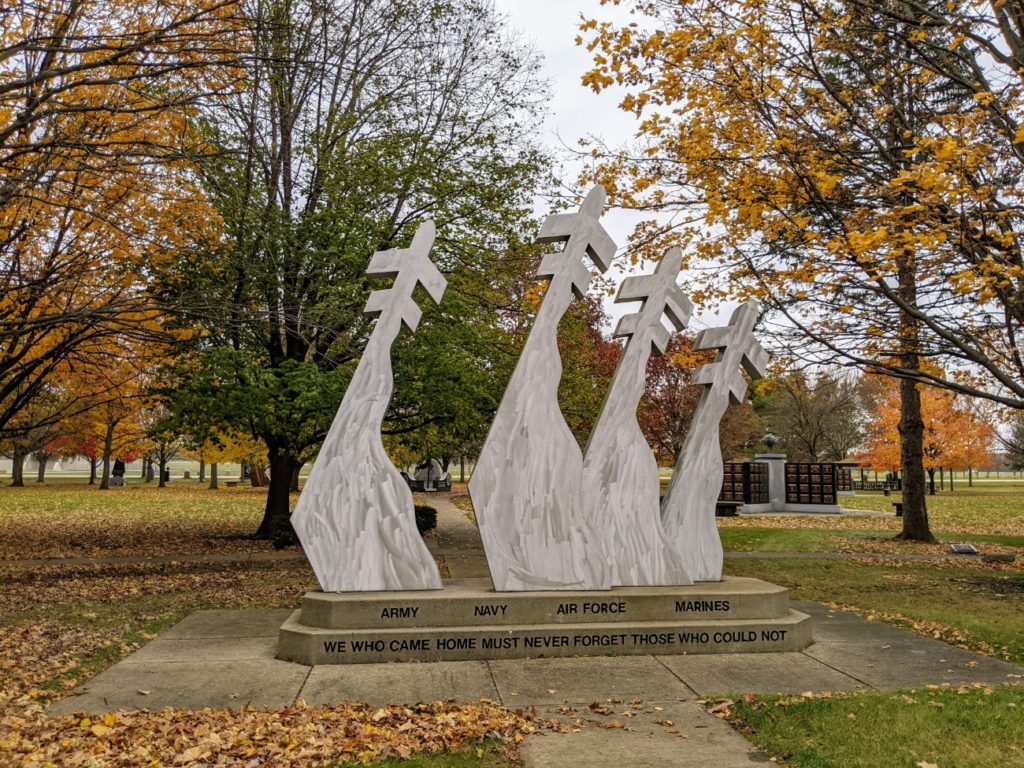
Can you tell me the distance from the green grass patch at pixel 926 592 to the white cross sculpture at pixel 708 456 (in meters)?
2.55

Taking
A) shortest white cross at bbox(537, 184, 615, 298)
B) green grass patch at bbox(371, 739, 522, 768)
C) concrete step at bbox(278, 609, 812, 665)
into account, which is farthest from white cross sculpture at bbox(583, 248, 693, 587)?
green grass patch at bbox(371, 739, 522, 768)

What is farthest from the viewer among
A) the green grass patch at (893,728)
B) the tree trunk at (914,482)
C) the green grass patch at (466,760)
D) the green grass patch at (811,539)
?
the tree trunk at (914,482)

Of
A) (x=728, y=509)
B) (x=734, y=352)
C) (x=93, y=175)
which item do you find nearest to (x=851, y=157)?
(x=734, y=352)

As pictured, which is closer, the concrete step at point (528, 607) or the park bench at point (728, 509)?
the concrete step at point (528, 607)

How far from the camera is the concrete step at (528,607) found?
7.71 m

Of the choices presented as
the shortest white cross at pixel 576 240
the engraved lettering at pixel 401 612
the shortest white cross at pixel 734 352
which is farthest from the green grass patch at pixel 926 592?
the engraved lettering at pixel 401 612

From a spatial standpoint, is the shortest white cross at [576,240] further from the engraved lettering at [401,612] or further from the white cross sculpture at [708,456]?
the engraved lettering at [401,612]

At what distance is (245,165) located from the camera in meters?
17.0

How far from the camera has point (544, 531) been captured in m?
8.46

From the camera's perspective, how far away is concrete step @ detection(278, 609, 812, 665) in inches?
293

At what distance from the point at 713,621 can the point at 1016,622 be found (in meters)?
4.17

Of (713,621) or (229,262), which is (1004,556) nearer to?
(713,621)

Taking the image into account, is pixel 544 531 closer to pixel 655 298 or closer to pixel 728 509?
pixel 655 298

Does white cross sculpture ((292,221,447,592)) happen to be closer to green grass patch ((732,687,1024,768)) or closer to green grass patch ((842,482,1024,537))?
green grass patch ((732,687,1024,768))
